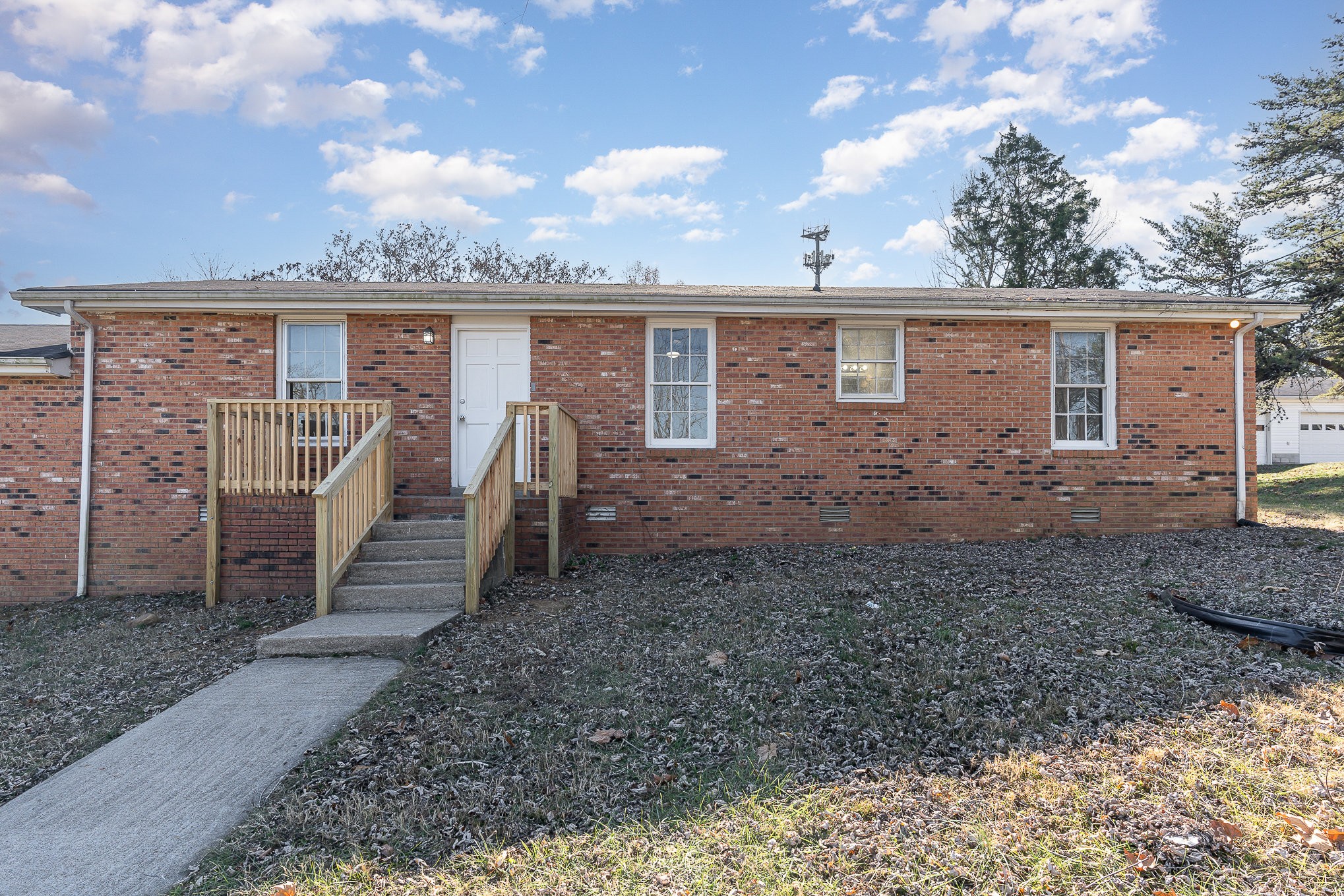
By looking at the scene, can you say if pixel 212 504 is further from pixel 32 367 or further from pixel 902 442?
pixel 902 442

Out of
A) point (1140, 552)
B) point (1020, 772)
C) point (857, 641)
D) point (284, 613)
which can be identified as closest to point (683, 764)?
point (1020, 772)

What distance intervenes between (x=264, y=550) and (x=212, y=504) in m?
0.73

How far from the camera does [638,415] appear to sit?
8.36 m

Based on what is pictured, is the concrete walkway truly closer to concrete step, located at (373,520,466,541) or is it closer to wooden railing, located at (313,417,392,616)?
wooden railing, located at (313,417,392,616)

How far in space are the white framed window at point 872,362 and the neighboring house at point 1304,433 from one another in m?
24.9

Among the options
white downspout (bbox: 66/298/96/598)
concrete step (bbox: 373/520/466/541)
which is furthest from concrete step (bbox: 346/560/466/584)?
white downspout (bbox: 66/298/96/598)

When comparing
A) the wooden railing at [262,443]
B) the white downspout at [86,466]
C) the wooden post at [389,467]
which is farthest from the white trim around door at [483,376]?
the white downspout at [86,466]

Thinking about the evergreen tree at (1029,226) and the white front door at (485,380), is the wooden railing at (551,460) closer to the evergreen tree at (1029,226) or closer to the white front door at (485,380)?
the white front door at (485,380)

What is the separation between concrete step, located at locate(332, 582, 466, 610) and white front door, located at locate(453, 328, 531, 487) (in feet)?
8.47

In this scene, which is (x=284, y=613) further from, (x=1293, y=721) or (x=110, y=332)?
(x=1293, y=721)

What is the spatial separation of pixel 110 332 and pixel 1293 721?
1106 cm

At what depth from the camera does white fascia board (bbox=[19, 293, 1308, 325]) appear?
7.73 metres

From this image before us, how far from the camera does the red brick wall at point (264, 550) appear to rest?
7281mm

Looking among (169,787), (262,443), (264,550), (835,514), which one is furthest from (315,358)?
(835,514)
